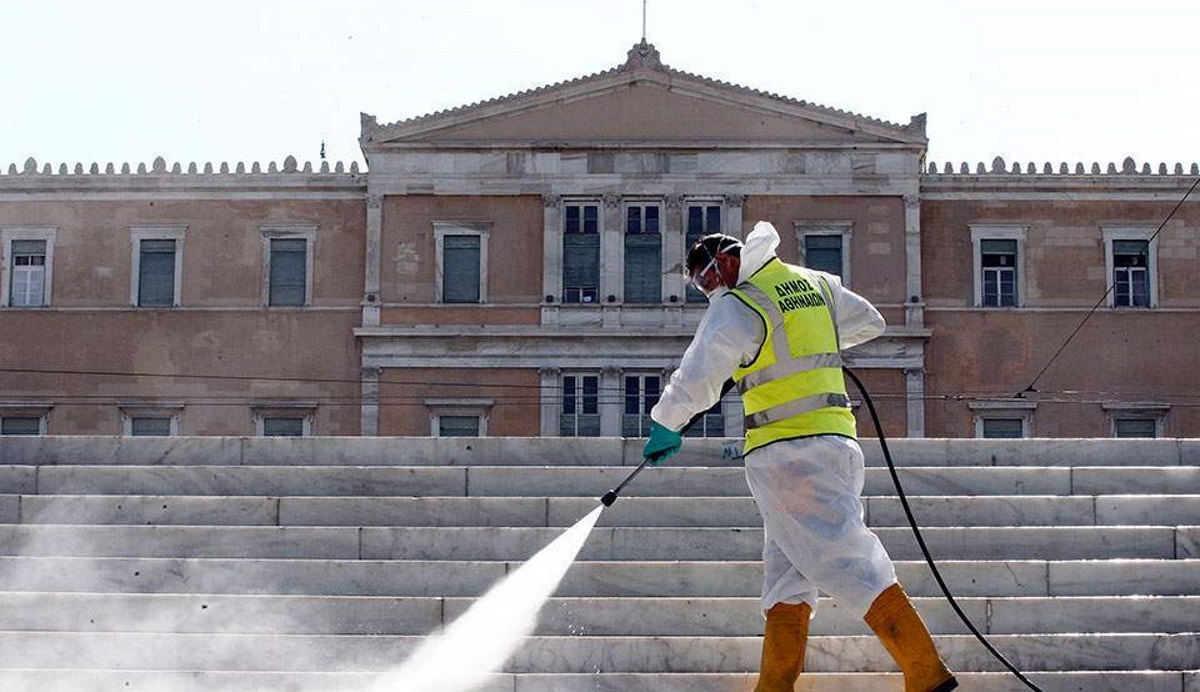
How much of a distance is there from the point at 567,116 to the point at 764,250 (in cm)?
2655

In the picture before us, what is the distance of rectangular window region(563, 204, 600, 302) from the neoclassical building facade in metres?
0.05

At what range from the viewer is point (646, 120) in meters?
33.5

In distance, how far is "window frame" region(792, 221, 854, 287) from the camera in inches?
1316

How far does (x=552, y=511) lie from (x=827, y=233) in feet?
80.0

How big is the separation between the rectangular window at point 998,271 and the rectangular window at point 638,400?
6840mm

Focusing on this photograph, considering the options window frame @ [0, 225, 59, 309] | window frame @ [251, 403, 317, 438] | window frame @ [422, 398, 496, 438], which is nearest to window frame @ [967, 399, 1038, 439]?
window frame @ [422, 398, 496, 438]

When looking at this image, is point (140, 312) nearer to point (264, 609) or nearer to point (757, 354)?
point (264, 609)

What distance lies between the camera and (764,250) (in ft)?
24.1

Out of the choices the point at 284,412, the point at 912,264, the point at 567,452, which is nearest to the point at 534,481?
the point at 567,452

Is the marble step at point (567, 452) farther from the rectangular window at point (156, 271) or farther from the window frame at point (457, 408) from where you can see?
the rectangular window at point (156, 271)

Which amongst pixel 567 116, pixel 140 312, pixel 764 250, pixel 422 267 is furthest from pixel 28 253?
pixel 764 250

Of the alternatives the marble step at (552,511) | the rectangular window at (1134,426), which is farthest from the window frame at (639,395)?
the marble step at (552,511)

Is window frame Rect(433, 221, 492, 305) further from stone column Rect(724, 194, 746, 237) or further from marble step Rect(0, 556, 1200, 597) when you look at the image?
marble step Rect(0, 556, 1200, 597)

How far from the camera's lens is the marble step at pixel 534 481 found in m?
10.1
